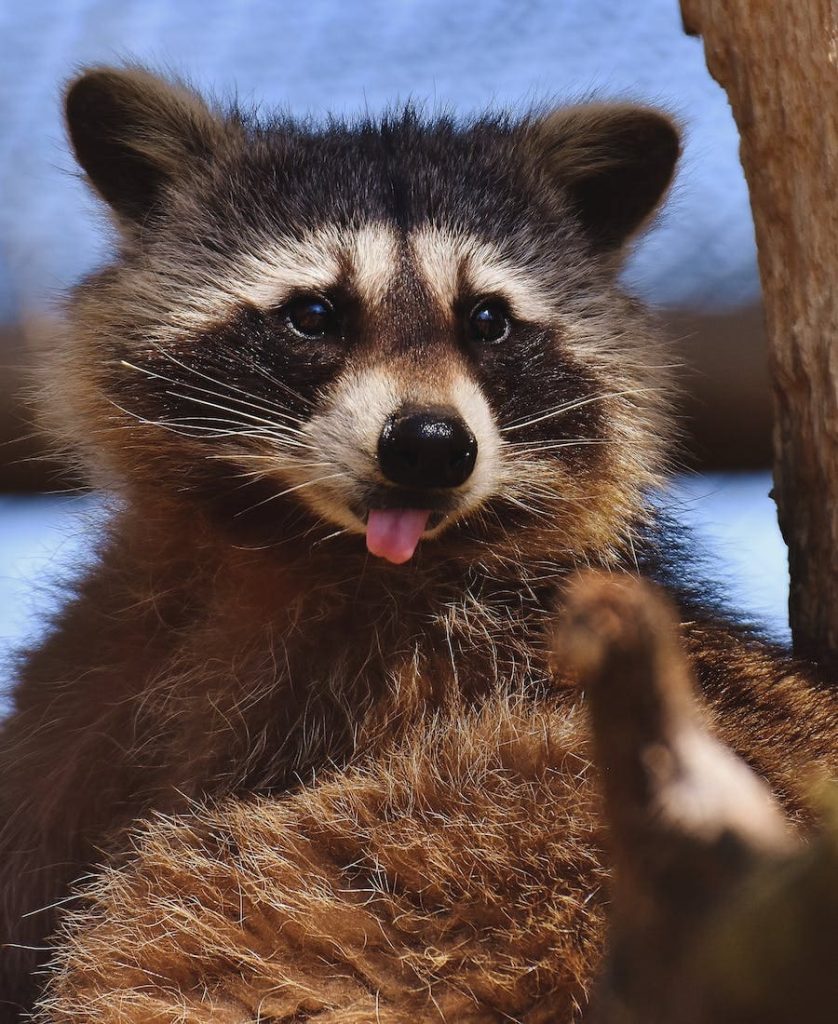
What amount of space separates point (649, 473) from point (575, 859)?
3.33 feet

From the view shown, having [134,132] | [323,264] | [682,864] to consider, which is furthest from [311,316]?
[682,864]

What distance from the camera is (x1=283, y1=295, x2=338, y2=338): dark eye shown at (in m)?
2.70

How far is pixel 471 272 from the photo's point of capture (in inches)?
110

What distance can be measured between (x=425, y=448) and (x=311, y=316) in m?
0.49

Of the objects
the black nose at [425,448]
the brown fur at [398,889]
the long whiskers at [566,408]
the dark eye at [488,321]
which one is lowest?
the brown fur at [398,889]

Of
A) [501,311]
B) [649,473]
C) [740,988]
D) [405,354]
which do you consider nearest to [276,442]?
[405,354]

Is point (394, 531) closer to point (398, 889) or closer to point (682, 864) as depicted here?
point (398, 889)

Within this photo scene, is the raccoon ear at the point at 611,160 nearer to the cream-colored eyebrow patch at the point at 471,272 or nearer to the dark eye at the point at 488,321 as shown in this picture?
the cream-colored eyebrow patch at the point at 471,272

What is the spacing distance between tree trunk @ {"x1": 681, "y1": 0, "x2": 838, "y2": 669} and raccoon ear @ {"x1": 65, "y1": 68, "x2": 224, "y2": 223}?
1098 millimetres

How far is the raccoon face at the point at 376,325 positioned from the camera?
2.54 m

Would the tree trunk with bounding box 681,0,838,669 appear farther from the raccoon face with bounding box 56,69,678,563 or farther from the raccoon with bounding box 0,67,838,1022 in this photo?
the raccoon face with bounding box 56,69,678,563

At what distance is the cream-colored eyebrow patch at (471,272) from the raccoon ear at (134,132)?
0.58 metres

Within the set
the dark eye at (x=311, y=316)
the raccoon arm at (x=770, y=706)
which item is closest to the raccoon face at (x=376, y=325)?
the dark eye at (x=311, y=316)

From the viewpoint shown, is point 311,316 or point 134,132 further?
point 134,132
